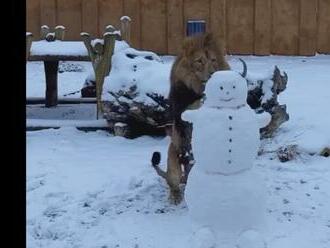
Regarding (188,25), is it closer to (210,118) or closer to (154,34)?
(154,34)

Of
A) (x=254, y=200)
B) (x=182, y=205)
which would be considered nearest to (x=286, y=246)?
(x=182, y=205)

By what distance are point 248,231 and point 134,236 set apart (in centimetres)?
148

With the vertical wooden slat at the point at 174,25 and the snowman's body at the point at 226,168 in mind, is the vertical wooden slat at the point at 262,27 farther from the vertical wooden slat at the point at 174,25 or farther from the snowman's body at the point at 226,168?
the snowman's body at the point at 226,168

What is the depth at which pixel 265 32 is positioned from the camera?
38.2ft

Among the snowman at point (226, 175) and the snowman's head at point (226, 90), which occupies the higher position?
the snowman's head at point (226, 90)

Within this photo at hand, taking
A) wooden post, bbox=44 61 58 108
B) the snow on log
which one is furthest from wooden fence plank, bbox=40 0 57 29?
the snow on log

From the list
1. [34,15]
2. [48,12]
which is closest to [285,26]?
[48,12]

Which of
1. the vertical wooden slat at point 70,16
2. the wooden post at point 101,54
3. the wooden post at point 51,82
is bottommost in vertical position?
the wooden post at point 51,82

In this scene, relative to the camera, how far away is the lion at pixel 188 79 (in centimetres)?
457

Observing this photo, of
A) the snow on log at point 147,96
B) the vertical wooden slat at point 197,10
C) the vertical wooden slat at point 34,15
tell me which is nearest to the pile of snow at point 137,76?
the snow on log at point 147,96

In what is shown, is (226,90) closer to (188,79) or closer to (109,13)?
(188,79)

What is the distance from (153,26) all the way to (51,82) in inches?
152
